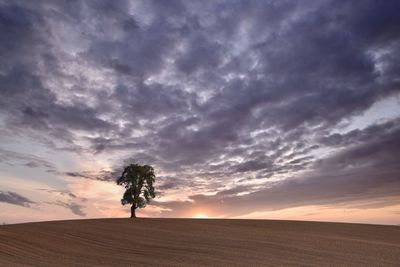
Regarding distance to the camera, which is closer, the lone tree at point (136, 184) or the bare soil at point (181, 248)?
the bare soil at point (181, 248)

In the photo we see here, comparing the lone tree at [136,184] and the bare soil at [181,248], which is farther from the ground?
the lone tree at [136,184]

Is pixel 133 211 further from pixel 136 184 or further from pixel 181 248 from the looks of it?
pixel 181 248

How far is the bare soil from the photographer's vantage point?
20.6 meters

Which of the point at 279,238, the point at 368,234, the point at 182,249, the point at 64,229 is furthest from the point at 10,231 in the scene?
the point at 368,234

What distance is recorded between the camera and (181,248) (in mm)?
24750

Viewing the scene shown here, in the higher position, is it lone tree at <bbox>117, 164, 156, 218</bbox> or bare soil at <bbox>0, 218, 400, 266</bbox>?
lone tree at <bbox>117, 164, 156, 218</bbox>

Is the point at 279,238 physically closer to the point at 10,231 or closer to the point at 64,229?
the point at 64,229

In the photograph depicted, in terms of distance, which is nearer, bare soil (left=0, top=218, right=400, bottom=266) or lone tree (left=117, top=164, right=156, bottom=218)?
bare soil (left=0, top=218, right=400, bottom=266)

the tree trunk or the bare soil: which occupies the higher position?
the tree trunk

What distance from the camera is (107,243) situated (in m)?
26.8

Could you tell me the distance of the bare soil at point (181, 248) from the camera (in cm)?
2058

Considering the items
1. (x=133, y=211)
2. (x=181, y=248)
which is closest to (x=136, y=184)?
(x=133, y=211)

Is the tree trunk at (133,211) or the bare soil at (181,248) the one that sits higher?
the tree trunk at (133,211)

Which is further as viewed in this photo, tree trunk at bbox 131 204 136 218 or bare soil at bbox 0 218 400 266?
tree trunk at bbox 131 204 136 218
